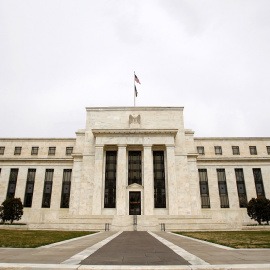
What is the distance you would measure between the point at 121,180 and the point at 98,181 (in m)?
4.10

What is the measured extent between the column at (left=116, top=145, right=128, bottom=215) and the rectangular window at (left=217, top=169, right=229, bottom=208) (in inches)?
744

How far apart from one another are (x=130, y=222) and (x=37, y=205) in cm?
2238

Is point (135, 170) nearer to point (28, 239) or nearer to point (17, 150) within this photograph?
point (17, 150)

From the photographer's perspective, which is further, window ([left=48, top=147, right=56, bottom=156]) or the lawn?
window ([left=48, top=147, right=56, bottom=156])

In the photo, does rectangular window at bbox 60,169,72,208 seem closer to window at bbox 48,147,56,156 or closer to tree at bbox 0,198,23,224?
window at bbox 48,147,56,156

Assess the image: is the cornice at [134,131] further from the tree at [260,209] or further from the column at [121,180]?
the tree at [260,209]

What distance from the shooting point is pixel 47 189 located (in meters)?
46.4

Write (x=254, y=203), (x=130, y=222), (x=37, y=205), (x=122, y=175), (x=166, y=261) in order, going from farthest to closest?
(x=37, y=205), (x=122, y=175), (x=254, y=203), (x=130, y=222), (x=166, y=261)

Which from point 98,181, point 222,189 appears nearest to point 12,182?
point 98,181

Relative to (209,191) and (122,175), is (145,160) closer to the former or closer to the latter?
(122,175)

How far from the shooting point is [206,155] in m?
48.7

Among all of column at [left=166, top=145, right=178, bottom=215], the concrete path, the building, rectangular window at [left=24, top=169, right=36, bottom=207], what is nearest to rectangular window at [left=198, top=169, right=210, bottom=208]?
the building

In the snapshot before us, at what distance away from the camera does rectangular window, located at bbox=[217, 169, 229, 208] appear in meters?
44.8

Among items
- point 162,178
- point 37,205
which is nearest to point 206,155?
point 162,178
